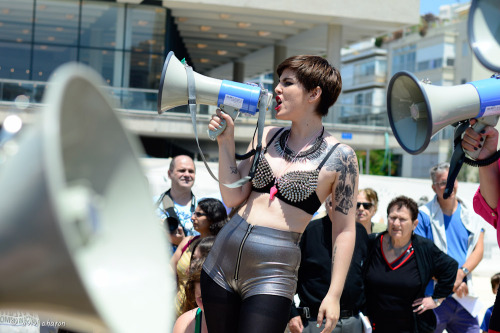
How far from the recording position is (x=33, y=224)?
1052mm

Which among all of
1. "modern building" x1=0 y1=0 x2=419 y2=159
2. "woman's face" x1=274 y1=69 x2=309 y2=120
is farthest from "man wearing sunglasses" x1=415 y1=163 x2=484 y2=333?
"modern building" x1=0 y1=0 x2=419 y2=159

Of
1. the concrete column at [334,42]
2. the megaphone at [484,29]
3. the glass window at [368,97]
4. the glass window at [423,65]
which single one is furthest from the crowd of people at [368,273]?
the glass window at [368,97]

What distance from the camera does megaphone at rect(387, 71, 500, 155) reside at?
Answer: 123 inches

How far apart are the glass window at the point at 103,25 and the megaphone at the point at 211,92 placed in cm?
2264

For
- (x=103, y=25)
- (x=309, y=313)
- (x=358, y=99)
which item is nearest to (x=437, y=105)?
(x=309, y=313)

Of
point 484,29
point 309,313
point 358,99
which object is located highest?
point 358,99

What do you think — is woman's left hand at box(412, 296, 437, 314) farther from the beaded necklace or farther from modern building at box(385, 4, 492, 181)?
modern building at box(385, 4, 492, 181)

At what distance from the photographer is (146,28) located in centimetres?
2591

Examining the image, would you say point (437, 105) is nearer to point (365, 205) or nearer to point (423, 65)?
point (365, 205)

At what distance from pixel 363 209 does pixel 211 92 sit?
312cm

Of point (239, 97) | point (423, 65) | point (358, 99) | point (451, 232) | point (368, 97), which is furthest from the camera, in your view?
point (358, 99)

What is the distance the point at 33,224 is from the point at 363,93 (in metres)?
84.0

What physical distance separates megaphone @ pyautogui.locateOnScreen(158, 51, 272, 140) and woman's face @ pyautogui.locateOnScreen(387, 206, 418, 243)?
232 cm

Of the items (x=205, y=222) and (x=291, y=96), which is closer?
(x=291, y=96)
